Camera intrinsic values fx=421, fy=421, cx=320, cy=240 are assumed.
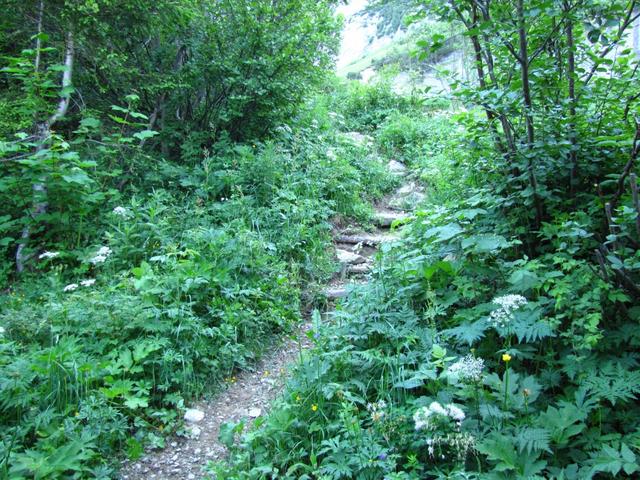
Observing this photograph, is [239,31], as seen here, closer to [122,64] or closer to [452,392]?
[122,64]

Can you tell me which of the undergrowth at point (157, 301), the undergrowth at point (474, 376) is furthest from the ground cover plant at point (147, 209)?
the undergrowth at point (474, 376)

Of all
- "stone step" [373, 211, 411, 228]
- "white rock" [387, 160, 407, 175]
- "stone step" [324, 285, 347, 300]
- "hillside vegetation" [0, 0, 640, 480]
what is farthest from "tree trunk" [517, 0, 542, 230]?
"white rock" [387, 160, 407, 175]

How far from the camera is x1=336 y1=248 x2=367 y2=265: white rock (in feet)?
19.8

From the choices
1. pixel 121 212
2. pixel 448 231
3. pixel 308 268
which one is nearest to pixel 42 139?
pixel 121 212

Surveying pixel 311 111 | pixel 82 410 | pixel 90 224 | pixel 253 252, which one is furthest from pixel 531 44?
pixel 311 111

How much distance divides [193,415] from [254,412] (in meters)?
0.50

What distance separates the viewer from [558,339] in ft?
9.23

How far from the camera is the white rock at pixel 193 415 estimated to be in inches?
137

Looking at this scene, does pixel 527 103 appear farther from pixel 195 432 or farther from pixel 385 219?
pixel 385 219

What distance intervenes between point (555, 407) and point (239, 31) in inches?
258

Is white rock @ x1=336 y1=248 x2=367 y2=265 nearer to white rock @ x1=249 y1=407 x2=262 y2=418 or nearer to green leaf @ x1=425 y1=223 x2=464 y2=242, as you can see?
green leaf @ x1=425 y1=223 x2=464 y2=242

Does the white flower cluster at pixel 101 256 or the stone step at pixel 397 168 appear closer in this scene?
the white flower cluster at pixel 101 256

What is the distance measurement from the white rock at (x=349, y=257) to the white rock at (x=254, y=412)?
2752mm

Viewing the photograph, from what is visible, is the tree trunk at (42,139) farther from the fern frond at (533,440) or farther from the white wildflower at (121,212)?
the fern frond at (533,440)
